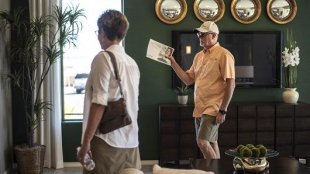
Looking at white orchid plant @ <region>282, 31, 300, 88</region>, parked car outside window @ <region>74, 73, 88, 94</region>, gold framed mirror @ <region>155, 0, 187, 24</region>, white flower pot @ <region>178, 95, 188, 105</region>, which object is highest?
gold framed mirror @ <region>155, 0, 187, 24</region>

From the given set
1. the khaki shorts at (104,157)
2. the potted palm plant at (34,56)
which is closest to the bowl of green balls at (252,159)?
the khaki shorts at (104,157)

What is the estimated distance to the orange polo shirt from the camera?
11.4 feet

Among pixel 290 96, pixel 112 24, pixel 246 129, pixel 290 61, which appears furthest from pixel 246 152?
pixel 290 61

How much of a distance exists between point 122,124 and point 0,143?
2.60m

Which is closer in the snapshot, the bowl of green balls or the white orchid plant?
the bowl of green balls

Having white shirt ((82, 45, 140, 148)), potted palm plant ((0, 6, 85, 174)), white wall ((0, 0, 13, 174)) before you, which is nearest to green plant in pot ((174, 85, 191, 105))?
potted palm plant ((0, 6, 85, 174))

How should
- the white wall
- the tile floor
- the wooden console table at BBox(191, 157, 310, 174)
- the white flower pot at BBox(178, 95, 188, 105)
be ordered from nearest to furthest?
the wooden console table at BBox(191, 157, 310, 174)
the white wall
the tile floor
the white flower pot at BBox(178, 95, 188, 105)

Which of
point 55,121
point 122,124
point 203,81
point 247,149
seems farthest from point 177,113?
point 122,124

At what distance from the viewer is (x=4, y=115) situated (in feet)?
14.4

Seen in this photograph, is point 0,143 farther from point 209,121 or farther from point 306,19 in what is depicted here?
point 306,19

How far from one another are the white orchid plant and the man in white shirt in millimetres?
3238

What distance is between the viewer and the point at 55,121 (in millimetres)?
4750

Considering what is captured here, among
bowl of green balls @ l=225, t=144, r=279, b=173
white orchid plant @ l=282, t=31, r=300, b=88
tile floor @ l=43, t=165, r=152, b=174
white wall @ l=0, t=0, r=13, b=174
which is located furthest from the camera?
white orchid plant @ l=282, t=31, r=300, b=88

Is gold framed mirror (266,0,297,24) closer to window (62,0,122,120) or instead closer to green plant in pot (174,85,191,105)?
green plant in pot (174,85,191,105)
